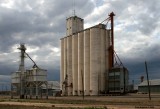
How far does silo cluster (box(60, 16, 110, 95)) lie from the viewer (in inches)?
5325

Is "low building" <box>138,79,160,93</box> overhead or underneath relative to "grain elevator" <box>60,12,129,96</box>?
underneath

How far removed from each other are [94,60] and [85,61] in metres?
5.09

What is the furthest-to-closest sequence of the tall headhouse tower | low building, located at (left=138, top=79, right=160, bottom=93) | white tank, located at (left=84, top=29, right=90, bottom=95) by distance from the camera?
1. the tall headhouse tower
2. low building, located at (left=138, top=79, right=160, bottom=93)
3. white tank, located at (left=84, top=29, right=90, bottom=95)

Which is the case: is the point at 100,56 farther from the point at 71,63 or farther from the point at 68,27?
the point at 68,27

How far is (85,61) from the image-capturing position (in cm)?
13838

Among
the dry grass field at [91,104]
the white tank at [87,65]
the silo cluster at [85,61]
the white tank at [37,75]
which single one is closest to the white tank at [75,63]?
the silo cluster at [85,61]

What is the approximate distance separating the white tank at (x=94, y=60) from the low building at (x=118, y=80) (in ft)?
19.8

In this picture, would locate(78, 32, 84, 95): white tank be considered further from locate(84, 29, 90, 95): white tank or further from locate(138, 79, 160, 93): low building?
locate(138, 79, 160, 93): low building

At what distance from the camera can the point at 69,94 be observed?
149750 millimetres

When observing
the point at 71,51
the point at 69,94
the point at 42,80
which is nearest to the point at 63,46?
the point at 71,51

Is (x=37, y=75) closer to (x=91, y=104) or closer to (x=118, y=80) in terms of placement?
(x=118, y=80)

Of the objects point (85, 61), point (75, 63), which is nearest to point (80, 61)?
point (75, 63)

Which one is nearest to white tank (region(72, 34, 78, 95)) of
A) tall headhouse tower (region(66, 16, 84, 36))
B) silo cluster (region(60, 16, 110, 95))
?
silo cluster (region(60, 16, 110, 95))

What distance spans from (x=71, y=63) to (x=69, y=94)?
14.8m
